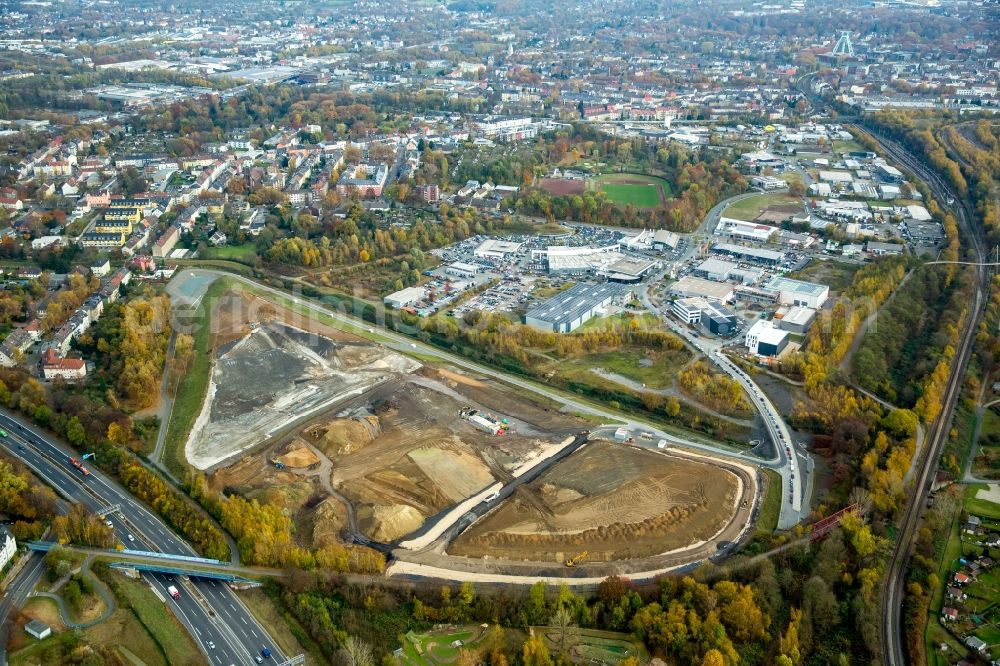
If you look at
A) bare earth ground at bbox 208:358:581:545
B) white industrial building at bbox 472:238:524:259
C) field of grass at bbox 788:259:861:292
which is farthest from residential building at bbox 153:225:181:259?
field of grass at bbox 788:259:861:292

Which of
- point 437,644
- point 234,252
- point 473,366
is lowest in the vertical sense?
point 234,252

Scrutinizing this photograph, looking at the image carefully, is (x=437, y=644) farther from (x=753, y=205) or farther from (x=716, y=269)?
(x=753, y=205)

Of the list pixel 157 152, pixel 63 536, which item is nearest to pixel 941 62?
pixel 157 152

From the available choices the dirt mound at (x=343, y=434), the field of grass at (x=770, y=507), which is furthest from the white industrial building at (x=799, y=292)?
the dirt mound at (x=343, y=434)

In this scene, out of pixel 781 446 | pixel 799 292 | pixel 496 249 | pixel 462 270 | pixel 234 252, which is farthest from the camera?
pixel 234 252

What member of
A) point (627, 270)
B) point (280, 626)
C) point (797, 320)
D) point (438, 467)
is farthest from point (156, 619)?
point (627, 270)

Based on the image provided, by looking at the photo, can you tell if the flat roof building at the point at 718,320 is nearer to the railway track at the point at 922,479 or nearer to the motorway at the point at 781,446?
the motorway at the point at 781,446

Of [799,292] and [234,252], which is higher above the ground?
[799,292]
